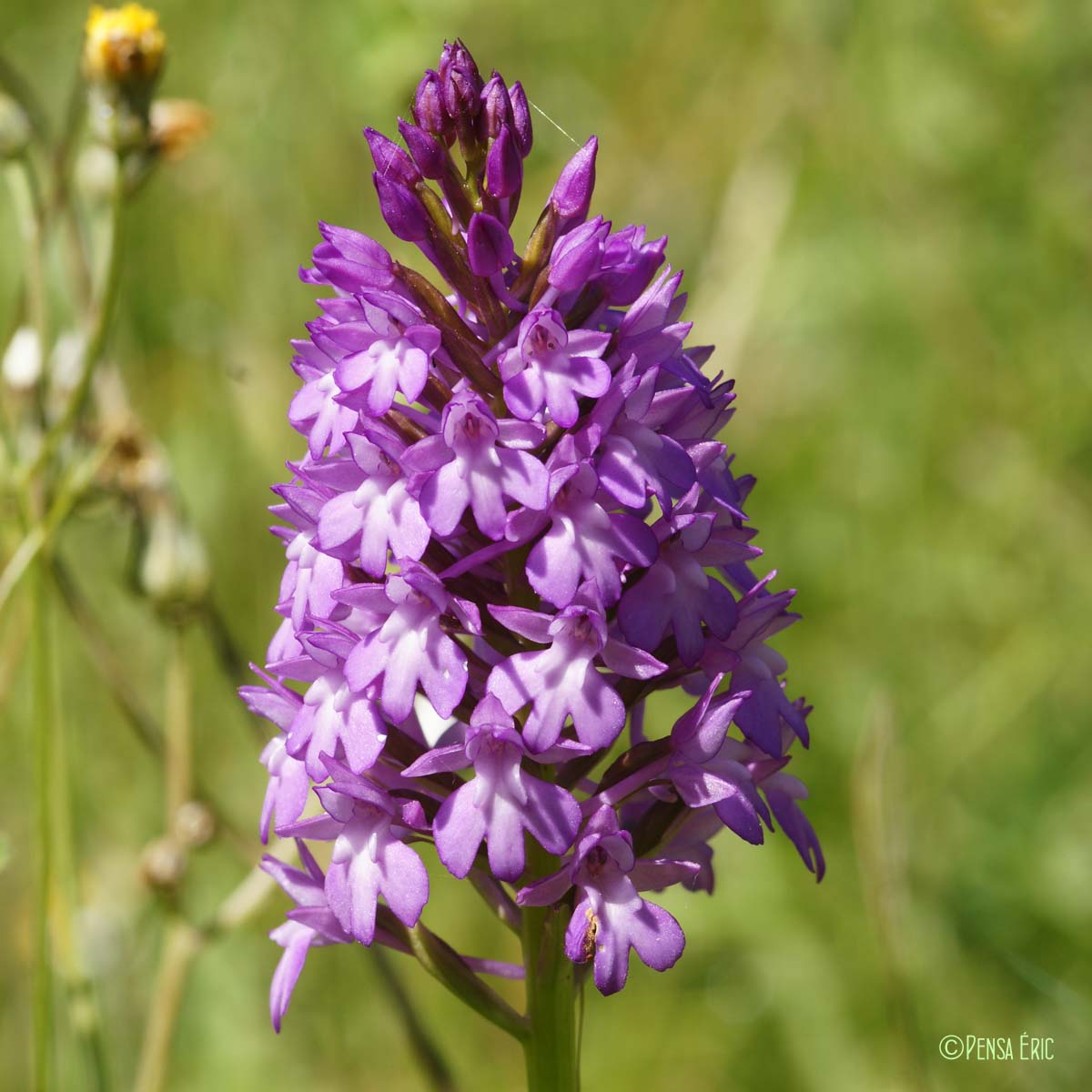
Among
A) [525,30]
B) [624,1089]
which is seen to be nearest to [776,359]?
[525,30]

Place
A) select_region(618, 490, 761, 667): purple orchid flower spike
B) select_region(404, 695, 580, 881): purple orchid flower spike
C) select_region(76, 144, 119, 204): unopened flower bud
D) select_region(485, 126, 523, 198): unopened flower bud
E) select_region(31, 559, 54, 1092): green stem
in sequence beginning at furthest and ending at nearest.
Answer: select_region(76, 144, 119, 204): unopened flower bud → select_region(31, 559, 54, 1092): green stem → select_region(485, 126, 523, 198): unopened flower bud → select_region(618, 490, 761, 667): purple orchid flower spike → select_region(404, 695, 580, 881): purple orchid flower spike

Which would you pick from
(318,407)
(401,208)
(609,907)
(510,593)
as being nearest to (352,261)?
(401,208)

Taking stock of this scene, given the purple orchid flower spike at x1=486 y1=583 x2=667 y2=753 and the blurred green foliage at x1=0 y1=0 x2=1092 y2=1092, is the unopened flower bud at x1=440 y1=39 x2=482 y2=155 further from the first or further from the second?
the blurred green foliage at x1=0 y1=0 x2=1092 y2=1092

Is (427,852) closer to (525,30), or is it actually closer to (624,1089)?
(624,1089)

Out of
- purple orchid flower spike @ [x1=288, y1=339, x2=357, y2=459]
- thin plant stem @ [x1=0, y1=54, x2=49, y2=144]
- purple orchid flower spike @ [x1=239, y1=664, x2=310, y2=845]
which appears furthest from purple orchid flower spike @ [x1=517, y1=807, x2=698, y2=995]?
thin plant stem @ [x1=0, y1=54, x2=49, y2=144]

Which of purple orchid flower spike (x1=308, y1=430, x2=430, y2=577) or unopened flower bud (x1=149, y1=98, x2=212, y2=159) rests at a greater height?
unopened flower bud (x1=149, y1=98, x2=212, y2=159)

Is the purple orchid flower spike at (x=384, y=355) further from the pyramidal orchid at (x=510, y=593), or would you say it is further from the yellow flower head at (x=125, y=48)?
the yellow flower head at (x=125, y=48)
